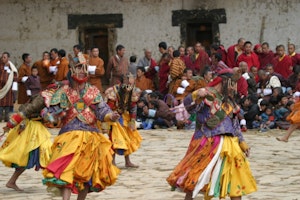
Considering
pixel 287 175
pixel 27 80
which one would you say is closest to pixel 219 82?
pixel 287 175

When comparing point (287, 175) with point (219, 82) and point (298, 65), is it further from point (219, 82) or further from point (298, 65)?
point (298, 65)

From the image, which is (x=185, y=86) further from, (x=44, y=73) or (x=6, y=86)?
(x=6, y=86)

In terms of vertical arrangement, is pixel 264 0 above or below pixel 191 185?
above

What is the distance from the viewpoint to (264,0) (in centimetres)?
2419

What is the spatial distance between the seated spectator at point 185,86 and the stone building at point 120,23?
198 inches

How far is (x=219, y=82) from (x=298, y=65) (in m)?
10.8

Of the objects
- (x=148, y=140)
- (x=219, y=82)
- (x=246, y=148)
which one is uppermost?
(x=219, y=82)

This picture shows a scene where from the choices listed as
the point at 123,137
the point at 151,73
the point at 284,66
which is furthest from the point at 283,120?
the point at 123,137

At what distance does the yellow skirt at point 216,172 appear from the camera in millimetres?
9406

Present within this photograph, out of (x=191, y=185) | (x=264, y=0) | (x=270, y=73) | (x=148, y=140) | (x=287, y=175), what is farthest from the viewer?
(x=264, y=0)

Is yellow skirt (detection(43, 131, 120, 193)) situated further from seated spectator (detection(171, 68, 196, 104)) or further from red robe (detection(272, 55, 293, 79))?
red robe (detection(272, 55, 293, 79))

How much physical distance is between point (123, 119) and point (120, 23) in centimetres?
1171

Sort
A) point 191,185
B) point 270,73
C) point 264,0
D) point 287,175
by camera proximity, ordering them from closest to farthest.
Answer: point 191,185 → point 287,175 → point 270,73 → point 264,0

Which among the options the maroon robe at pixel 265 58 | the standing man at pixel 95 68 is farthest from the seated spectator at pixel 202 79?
the standing man at pixel 95 68
